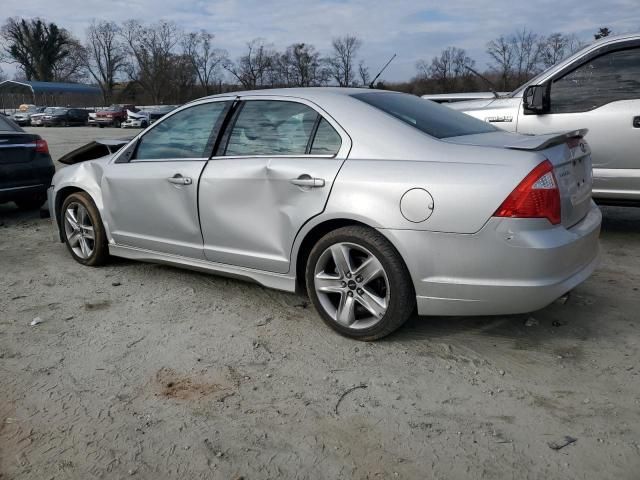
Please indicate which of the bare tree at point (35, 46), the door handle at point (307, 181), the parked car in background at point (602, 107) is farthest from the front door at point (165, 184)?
the bare tree at point (35, 46)

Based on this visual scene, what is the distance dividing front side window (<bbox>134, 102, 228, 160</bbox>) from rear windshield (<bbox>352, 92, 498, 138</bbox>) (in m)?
1.12

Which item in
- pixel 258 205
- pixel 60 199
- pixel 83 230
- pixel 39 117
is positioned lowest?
pixel 83 230

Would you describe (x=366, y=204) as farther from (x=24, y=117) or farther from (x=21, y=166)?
(x=24, y=117)

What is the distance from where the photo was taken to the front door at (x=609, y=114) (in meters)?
5.30

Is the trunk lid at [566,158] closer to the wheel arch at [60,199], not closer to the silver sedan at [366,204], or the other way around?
the silver sedan at [366,204]

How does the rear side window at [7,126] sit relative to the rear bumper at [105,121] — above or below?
above

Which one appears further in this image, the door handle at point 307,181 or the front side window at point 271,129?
the front side window at point 271,129

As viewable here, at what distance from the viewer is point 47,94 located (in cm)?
7475

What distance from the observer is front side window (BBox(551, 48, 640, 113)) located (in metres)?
5.37

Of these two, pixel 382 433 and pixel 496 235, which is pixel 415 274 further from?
pixel 382 433

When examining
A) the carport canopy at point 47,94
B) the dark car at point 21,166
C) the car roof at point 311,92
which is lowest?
the dark car at point 21,166

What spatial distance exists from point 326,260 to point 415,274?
592mm

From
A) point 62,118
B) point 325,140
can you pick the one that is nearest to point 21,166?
point 325,140

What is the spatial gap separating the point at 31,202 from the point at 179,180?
4670 millimetres
